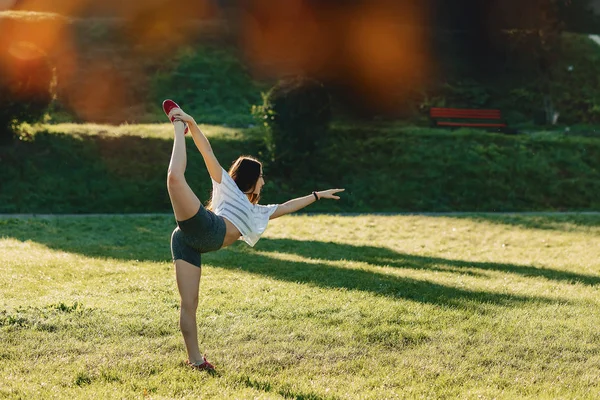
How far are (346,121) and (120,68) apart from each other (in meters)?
7.49

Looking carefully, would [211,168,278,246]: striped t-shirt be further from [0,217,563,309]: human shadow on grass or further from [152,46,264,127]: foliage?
[152,46,264,127]: foliage

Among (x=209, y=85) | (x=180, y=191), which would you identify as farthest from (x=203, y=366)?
(x=209, y=85)

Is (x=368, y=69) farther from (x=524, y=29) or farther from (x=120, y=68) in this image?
(x=120, y=68)

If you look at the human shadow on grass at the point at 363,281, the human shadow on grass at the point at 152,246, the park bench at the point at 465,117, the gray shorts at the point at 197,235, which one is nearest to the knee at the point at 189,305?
the gray shorts at the point at 197,235

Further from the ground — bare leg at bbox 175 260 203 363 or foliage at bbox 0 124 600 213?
bare leg at bbox 175 260 203 363

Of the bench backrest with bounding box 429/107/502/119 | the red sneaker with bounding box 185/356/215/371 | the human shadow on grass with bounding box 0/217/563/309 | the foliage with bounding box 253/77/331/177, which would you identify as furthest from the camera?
the bench backrest with bounding box 429/107/502/119

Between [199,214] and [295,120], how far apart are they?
12151mm

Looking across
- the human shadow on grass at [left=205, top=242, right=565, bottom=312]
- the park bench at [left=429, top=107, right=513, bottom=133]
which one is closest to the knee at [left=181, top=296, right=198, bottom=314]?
the human shadow on grass at [left=205, top=242, right=565, bottom=312]

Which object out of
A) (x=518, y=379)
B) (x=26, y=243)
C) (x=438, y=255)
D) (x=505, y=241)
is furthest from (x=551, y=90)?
(x=518, y=379)

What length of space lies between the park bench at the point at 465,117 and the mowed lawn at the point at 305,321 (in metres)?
10.1

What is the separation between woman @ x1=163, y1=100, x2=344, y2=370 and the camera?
4773 mm

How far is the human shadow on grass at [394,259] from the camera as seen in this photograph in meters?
9.38

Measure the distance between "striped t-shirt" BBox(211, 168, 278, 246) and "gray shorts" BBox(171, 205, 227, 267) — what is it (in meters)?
0.11

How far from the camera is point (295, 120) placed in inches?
662
